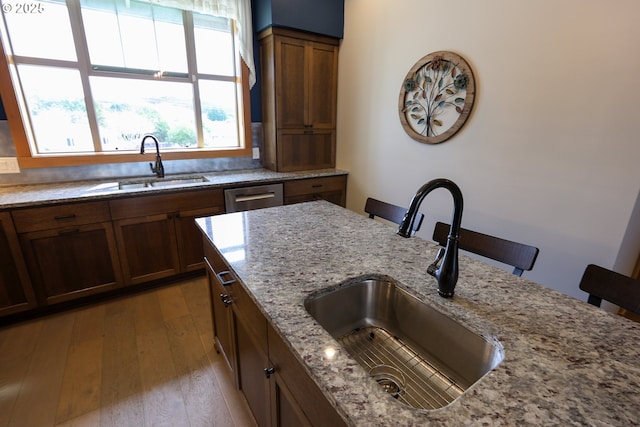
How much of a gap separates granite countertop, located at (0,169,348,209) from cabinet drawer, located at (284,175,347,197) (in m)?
0.06

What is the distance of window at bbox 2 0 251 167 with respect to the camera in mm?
2264

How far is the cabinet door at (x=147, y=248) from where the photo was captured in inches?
91.6

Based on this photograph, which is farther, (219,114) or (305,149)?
(305,149)

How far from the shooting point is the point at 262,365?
1.05 meters

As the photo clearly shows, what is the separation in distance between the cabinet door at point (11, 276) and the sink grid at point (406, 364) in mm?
2277

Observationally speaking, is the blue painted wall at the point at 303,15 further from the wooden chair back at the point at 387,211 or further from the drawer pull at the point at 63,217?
the drawer pull at the point at 63,217

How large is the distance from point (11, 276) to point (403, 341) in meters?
2.56

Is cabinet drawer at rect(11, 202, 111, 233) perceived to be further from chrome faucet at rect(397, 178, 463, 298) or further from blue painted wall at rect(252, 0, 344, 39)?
chrome faucet at rect(397, 178, 463, 298)

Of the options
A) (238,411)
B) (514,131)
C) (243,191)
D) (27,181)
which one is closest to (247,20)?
(243,191)

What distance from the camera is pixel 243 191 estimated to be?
8.97 feet

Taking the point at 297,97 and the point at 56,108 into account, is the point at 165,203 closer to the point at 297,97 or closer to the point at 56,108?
the point at 56,108

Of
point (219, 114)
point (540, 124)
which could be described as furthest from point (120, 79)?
point (540, 124)

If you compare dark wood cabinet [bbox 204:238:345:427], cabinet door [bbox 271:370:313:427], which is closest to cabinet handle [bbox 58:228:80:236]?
dark wood cabinet [bbox 204:238:345:427]

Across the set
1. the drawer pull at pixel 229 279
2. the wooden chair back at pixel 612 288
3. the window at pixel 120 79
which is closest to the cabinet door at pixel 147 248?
the window at pixel 120 79
